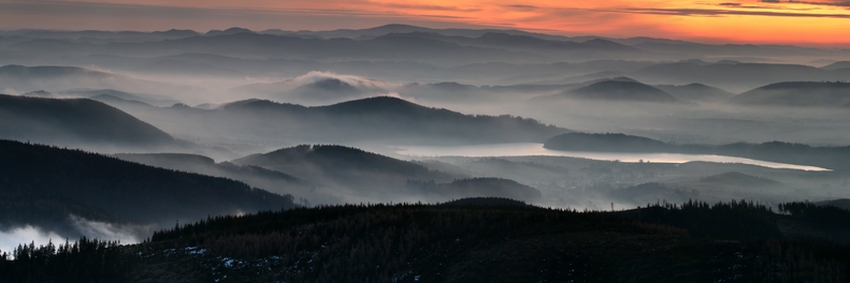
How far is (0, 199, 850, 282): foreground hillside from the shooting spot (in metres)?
34.3

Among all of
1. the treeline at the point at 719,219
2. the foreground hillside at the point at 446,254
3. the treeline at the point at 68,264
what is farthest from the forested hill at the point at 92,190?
the treeline at the point at 719,219

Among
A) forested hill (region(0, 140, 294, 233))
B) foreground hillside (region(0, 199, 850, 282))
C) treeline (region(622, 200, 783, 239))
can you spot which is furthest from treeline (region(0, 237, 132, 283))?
forested hill (region(0, 140, 294, 233))

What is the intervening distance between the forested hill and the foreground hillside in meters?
113

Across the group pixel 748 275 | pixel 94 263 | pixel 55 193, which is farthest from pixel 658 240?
pixel 55 193

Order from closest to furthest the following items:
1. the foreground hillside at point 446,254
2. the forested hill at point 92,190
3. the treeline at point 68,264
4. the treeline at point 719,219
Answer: the foreground hillside at point 446,254 → the treeline at point 68,264 → the treeline at point 719,219 → the forested hill at point 92,190

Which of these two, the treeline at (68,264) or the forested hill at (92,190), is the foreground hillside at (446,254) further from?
the forested hill at (92,190)

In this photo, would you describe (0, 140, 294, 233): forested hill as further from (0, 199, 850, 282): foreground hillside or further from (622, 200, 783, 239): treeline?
(622, 200, 783, 239): treeline

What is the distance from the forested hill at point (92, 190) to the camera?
511 ft

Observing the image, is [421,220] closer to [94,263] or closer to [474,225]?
[474,225]

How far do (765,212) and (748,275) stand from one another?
2713 cm

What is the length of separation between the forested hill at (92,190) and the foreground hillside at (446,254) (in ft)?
372

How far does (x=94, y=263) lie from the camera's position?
4247cm

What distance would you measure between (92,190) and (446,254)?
485 feet

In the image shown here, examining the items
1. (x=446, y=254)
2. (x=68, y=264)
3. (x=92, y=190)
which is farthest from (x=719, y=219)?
(x=92, y=190)
